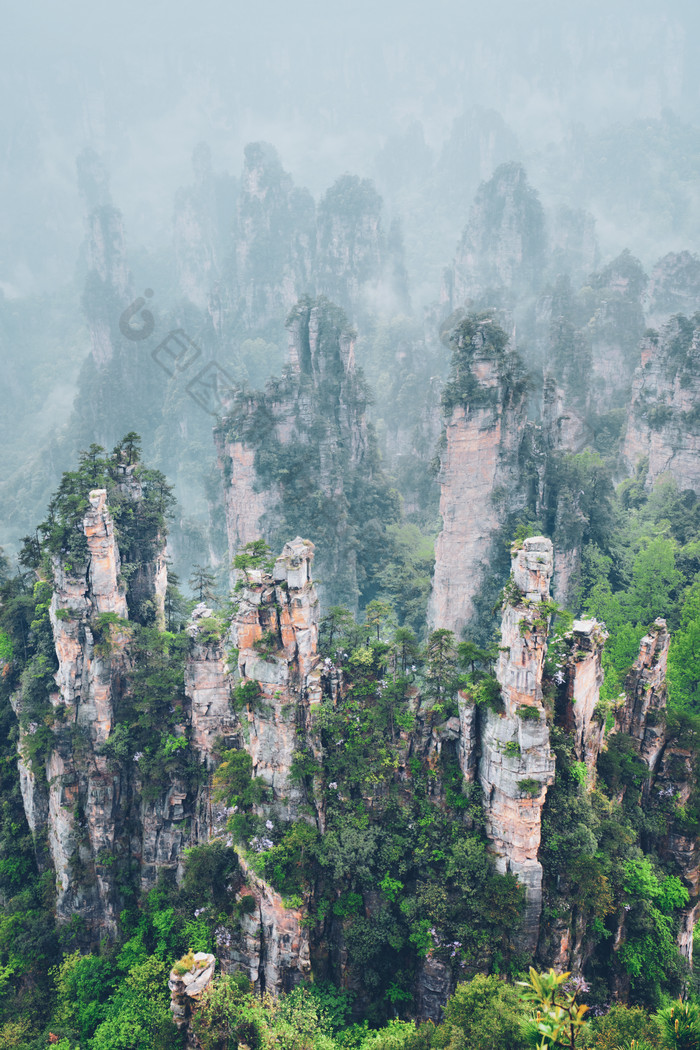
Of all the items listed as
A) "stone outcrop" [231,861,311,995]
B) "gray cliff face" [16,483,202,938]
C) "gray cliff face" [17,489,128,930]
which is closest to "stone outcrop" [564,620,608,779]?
"stone outcrop" [231,861,311,995]

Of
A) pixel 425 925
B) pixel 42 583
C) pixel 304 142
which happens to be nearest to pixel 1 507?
pixel 42 583

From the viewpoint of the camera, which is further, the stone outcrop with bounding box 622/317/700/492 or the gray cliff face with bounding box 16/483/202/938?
the stone outcrop with bounding box 622/317/700/492

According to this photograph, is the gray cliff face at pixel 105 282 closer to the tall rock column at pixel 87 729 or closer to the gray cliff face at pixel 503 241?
the gray cliff face at pixel 503 241

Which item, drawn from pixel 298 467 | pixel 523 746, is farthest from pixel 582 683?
pixel 298 467

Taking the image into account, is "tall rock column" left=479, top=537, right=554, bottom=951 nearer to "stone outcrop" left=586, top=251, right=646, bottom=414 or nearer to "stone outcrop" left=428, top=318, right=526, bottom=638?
"stone outcrop" left=428, top=318, right=526, bottom=638

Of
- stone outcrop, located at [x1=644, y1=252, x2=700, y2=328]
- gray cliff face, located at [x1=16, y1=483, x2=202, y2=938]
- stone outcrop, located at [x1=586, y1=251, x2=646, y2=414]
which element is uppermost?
stone outcrop, located at [x1=644, y1=252, x2=700, y2=328]

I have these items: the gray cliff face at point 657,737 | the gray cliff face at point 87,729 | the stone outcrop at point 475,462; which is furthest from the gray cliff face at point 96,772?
the stone outcrop at point 475,462

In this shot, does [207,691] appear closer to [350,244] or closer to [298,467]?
[298,467]
